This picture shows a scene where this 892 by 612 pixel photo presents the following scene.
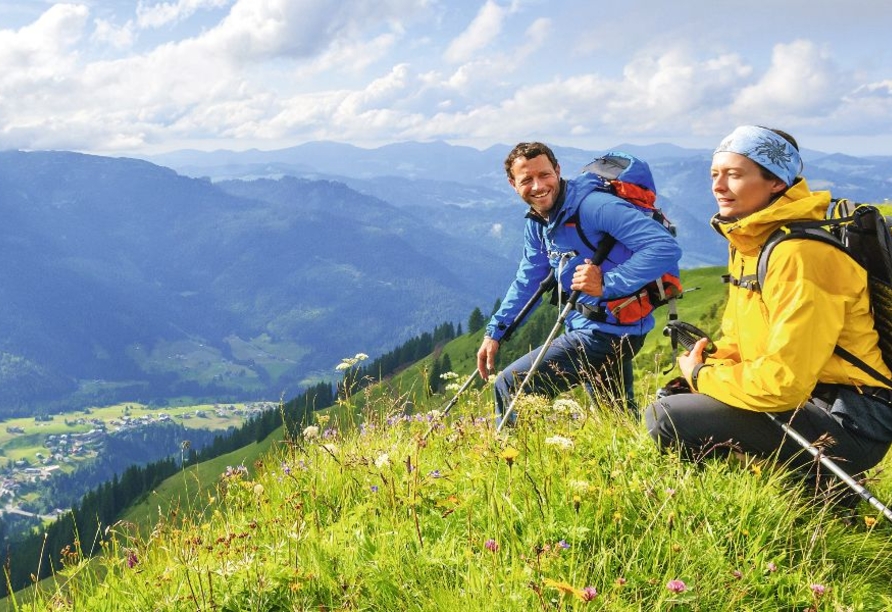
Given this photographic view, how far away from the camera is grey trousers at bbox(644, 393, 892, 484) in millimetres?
4188

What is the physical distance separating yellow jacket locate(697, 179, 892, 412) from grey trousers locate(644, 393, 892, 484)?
17 cm

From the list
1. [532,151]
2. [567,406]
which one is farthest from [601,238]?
[567,406]

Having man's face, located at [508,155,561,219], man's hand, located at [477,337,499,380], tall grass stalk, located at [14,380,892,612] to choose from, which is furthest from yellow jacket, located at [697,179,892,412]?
man's hand, located at [477,337,499,380]

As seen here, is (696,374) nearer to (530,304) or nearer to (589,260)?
(589,260)

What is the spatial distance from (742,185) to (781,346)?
1.19m

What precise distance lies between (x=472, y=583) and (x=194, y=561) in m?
1.79

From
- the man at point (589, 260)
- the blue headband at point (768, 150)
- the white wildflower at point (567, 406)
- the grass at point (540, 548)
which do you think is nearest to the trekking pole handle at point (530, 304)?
the man at point (589, 260)

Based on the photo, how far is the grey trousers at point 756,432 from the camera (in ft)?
13.7

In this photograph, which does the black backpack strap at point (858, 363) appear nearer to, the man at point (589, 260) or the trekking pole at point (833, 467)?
the trekking pole at point (833, 467)

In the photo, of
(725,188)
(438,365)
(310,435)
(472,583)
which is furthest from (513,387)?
(438,365)

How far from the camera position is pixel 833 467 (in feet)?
12.7

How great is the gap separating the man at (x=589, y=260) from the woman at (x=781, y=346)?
1.86 meters

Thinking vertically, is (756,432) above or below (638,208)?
below

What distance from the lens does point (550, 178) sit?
685cm
